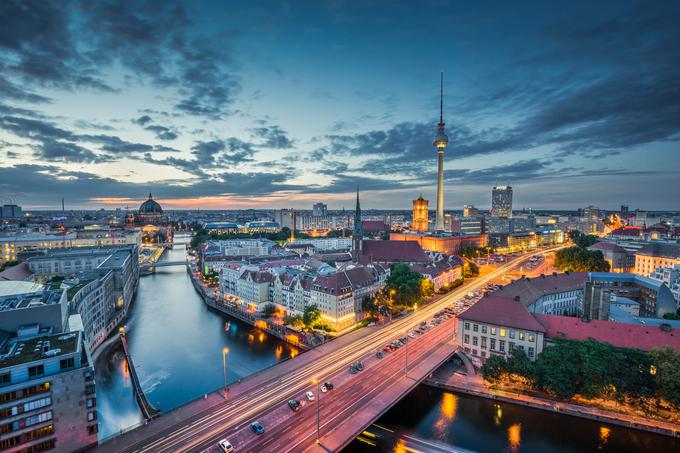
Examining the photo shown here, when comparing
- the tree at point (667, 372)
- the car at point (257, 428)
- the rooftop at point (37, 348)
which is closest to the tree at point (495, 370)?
the tree at point (667, 372)

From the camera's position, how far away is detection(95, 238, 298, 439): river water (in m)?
38.4

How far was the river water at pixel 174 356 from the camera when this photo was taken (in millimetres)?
38375

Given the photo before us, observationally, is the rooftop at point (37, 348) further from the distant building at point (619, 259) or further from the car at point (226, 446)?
the distant building at point (619, 259)

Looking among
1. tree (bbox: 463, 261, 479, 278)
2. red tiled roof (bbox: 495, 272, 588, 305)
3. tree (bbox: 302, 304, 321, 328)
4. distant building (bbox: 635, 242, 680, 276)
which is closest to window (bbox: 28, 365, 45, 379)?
tree (bbox: 302, 304, 321, 328)

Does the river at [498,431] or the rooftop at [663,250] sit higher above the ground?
the rooftop at [663,250]

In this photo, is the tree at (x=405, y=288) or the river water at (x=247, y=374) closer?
the river water at (x=247, y=374)

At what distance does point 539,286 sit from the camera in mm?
54625

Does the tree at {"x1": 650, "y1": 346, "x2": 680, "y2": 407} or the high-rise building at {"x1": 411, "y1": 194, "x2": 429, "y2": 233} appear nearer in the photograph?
the tree at {"x1": 650, "y1": 346, "x2": 680, "y2": 407}

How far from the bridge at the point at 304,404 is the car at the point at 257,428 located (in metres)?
0.29

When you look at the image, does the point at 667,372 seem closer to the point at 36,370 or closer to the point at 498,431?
Answer: the point at 498,431

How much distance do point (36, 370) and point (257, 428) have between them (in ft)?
57.2

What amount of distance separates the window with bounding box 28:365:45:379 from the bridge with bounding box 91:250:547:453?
7.38 m

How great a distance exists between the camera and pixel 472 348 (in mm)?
41750

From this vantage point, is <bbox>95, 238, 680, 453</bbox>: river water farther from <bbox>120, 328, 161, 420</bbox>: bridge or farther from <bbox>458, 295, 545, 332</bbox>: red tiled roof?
<bbox>458, 295, 545, 332</bbox>: red tiled roof
